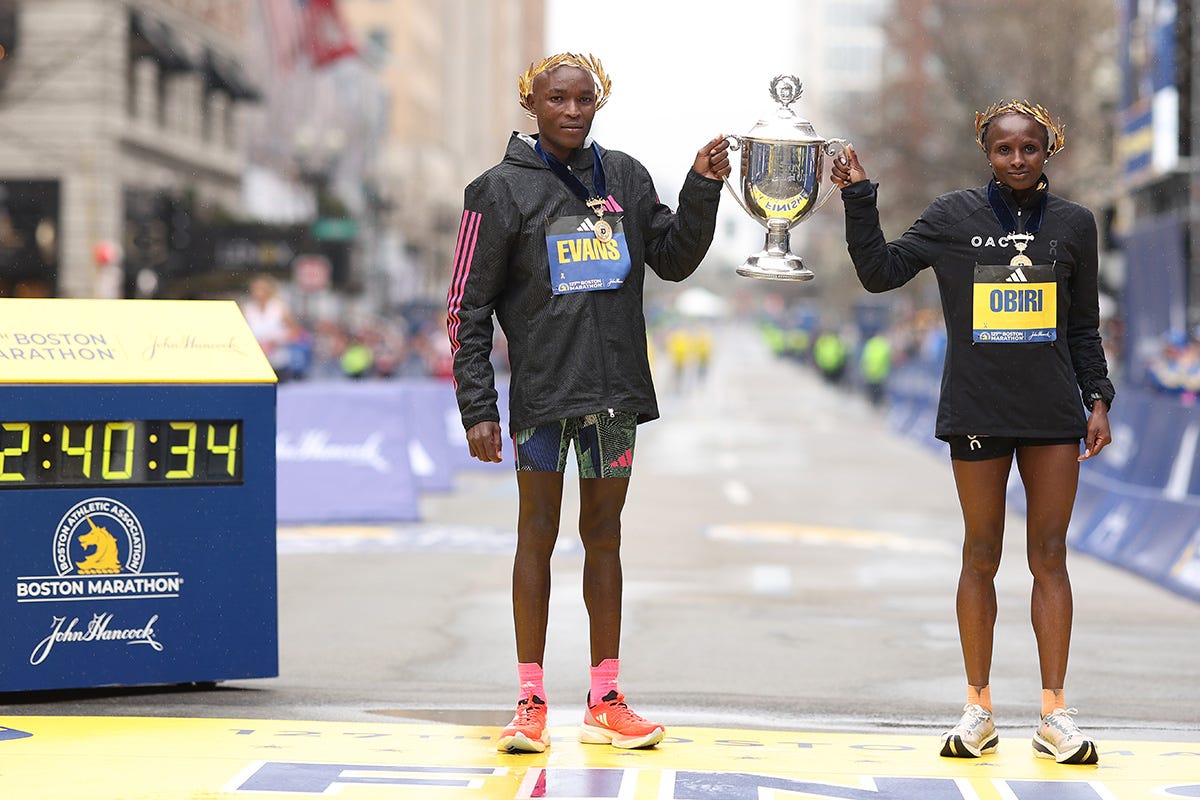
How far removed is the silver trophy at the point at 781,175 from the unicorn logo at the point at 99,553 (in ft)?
8.27

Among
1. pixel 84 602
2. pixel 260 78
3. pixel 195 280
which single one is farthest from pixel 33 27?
pixel 84 602

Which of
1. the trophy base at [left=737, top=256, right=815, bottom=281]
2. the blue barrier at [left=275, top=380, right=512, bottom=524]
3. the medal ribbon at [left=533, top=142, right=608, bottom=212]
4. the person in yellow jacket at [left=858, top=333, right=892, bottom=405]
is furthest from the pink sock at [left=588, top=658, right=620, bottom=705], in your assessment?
the person in yellow jacket at [left=858, top=333, right=892, bottom=405]

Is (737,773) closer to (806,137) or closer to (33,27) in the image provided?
(806,137)

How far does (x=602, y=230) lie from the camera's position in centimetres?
575

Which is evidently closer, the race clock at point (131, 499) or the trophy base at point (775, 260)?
the trophy base at point (775, 260)

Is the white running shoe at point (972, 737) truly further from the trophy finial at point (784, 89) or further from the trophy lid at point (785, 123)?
the trophy finial at point (784, 89)

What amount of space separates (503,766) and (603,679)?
529mm

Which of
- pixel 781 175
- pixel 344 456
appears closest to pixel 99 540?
pixel 781 175

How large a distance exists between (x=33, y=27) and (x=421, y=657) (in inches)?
1506

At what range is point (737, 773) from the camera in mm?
5418

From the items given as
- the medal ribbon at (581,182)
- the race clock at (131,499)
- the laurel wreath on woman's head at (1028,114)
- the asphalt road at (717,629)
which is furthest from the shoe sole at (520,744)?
the laurel wreath on woman's head at (1028,114)

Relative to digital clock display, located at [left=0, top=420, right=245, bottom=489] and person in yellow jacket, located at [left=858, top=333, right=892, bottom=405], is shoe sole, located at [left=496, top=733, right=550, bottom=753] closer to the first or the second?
digital clock display, located at [left=0, top=420, right=245, bottom=489]

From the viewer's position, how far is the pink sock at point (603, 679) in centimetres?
589

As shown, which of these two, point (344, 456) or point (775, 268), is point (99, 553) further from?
point (344, 456)
